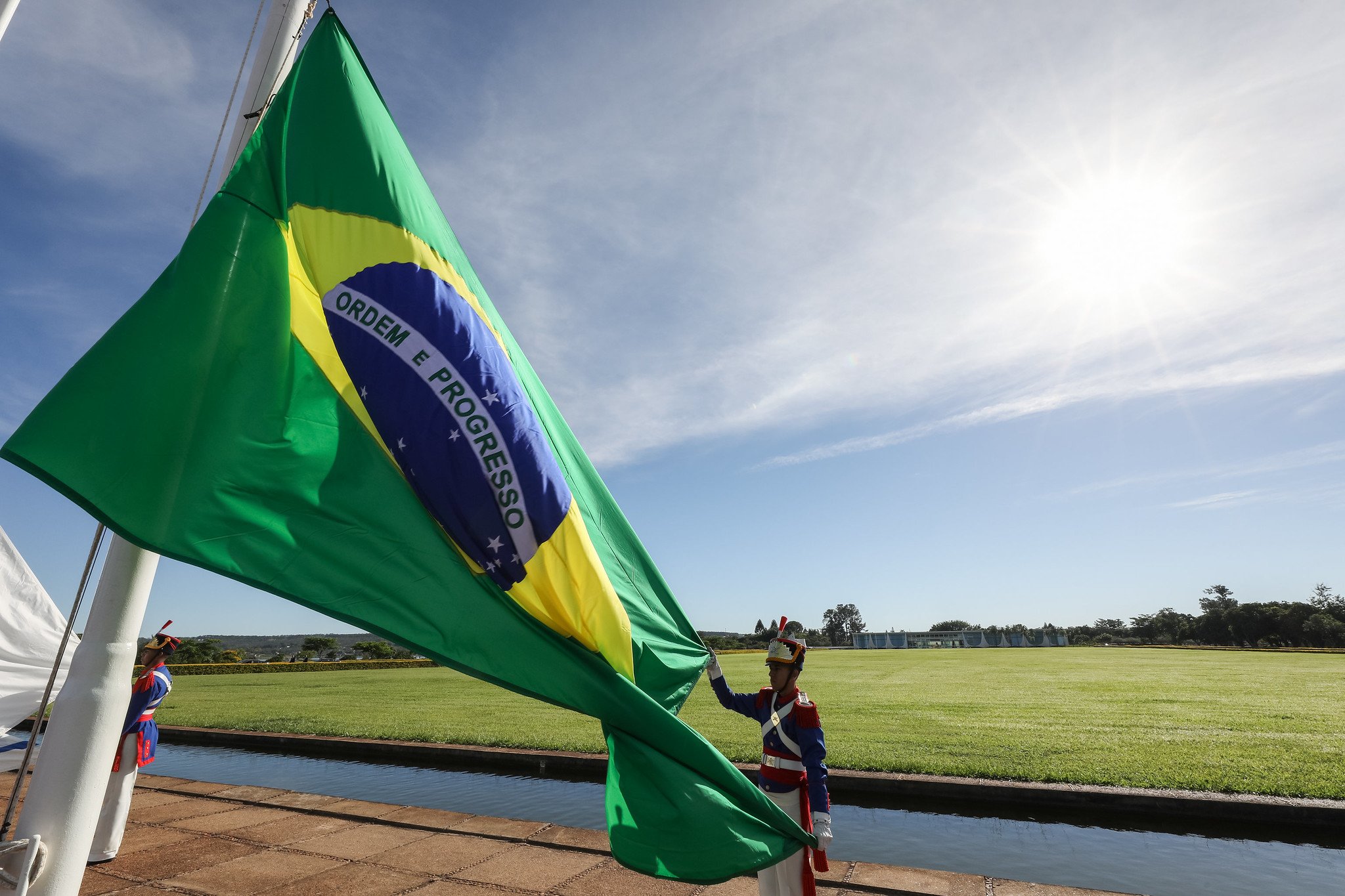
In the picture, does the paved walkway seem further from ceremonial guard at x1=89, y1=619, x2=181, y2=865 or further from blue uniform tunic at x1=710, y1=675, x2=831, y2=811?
blue uniform tunic at x1=710, y1=675, x2=831, y2=811

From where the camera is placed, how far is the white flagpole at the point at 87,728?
2.59m

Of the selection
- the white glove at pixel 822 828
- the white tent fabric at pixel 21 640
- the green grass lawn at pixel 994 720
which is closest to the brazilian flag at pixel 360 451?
the white glove at pixel 822 828

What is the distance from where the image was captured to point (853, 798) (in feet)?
25.6

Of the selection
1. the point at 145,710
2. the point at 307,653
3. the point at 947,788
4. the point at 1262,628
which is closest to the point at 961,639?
the point at 1262,628

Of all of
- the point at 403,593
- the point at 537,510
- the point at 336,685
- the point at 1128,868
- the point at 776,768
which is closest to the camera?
the point at 403,593

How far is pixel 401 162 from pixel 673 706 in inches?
119

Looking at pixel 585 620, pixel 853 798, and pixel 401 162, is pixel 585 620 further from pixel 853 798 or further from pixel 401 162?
pixel 853 798

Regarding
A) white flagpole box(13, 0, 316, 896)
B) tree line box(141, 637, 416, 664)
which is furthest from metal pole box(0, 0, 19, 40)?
tree line box(141, 637, 416, 664)

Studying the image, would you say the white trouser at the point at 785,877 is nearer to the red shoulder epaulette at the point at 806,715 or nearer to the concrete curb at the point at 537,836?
the red shoulder epaulette at the point at 806,715

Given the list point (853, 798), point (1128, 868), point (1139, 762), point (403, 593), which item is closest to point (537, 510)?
point (403, 593)

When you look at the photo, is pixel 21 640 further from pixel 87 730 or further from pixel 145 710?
pixel 87 730

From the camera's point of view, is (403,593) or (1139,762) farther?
(1139,762)

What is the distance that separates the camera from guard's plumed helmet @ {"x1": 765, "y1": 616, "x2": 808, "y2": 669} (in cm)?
428

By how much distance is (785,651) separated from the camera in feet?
14.2
